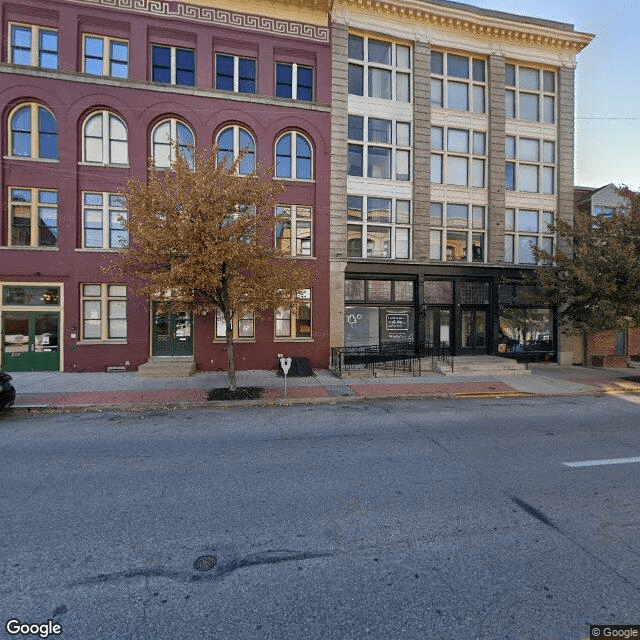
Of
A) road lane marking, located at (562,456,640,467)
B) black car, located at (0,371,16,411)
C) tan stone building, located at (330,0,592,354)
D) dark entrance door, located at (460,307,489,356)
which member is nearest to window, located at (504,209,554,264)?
tan stone building, located at (330,0,592,354)

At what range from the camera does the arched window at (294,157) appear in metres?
16.5

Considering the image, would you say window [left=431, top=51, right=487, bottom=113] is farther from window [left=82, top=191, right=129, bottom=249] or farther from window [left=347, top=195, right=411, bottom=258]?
window [left=82, top=191, right=129, bottom=249]

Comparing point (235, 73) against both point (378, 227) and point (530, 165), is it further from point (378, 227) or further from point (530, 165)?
point (530, 165)

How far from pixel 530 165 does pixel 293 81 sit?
12.7 meters

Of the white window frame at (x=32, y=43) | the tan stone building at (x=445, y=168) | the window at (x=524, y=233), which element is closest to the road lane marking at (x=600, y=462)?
the tan stone building at (x=445, y=168)

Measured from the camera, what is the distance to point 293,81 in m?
16.5

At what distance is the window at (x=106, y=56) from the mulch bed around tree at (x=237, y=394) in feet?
46.4

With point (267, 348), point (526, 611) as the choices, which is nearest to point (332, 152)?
point (267, 348)

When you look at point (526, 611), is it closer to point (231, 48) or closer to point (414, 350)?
point (414, 350)

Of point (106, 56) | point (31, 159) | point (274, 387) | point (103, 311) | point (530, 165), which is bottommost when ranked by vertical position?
point (274, 387)

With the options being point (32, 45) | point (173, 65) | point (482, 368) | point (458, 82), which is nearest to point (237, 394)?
point (482, 368)

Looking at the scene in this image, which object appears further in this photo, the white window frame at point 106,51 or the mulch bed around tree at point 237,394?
the white window frame at point 106,51

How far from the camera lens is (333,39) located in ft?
53.9

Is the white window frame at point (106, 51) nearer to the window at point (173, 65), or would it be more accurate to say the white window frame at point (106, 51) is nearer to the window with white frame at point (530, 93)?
the window at point (173, 65)
